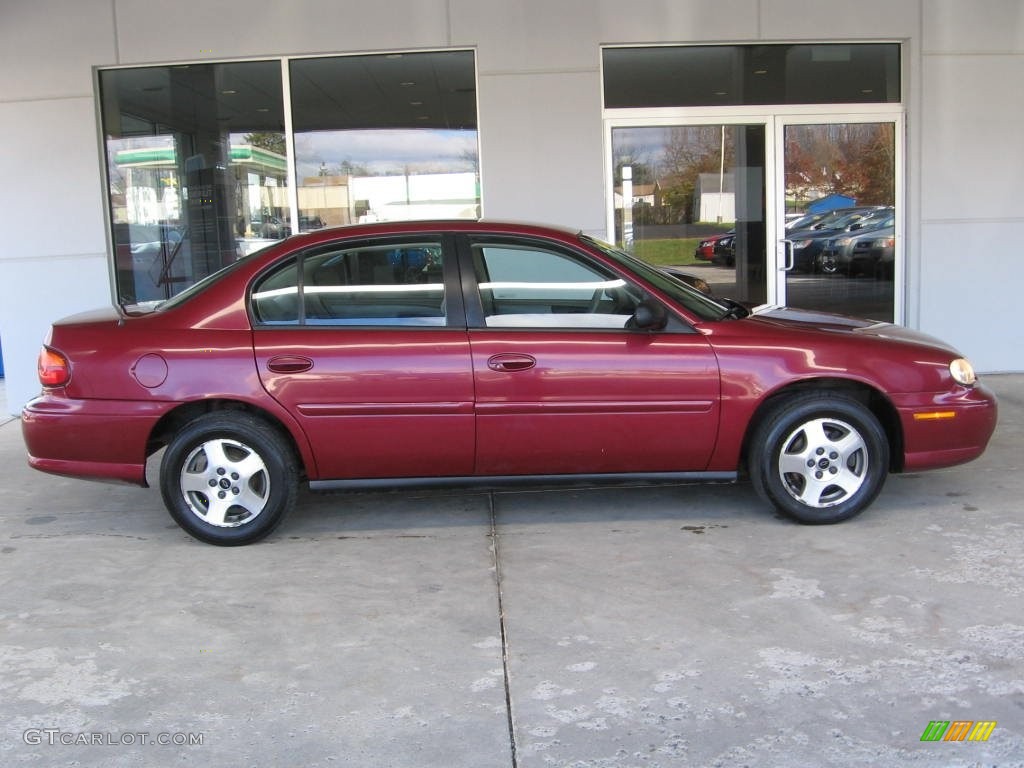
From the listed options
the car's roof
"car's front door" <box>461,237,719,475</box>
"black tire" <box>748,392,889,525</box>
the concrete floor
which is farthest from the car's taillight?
"black tire" <box>748,392,889,525</box>

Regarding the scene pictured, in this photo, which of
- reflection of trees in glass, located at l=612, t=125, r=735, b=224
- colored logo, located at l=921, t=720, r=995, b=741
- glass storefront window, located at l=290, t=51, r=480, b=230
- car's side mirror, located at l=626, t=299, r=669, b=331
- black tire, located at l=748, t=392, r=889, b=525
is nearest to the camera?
colored logo, located at l=921, t=720, r=995, b=741

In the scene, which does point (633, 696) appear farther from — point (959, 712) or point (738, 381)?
point (738, 381)

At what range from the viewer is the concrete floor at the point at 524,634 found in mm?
3244

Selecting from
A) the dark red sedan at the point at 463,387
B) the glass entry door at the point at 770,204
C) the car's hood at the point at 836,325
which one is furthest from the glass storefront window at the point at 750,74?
the dark red sedan at the point at 463,387

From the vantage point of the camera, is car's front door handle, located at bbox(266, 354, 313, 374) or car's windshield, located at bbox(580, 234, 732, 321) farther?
car's windshield, located at bbox(580, 234, 732, 321)

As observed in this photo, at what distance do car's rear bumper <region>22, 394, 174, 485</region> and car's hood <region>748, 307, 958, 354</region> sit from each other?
10.3 feet

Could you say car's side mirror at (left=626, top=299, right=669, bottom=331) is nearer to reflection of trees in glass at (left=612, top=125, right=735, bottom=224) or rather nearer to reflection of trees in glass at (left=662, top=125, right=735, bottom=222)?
reflection of trees in glass at (left=612, top=125, right=735, bottom=224)

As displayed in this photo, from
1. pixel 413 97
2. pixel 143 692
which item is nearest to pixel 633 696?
pixel 143 692

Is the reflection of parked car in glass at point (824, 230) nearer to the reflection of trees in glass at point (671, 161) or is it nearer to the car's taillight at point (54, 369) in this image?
the reflection of trees in glass at point (671, 161)

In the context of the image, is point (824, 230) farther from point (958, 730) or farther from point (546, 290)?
point (958, 730)

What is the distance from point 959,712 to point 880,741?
13.8 inches

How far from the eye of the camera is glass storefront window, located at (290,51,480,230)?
8711mm

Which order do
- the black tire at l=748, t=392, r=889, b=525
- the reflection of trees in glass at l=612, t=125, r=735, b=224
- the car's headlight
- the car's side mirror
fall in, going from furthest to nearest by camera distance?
the reflection of trees in glass at l=612, t=125, r=735, b=224
the car's headlight
the black tire at l=748, t=392, r=889, b=525
the car's side mirror

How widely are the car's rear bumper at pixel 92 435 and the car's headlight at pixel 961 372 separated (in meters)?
3.91
